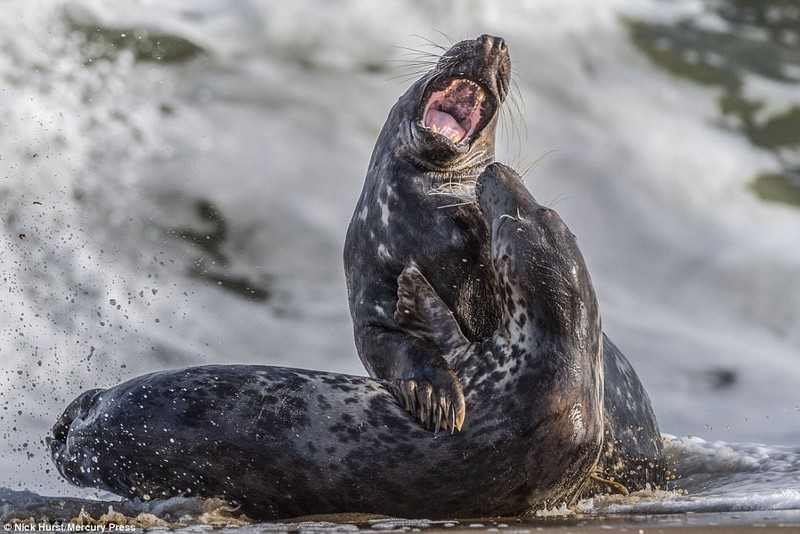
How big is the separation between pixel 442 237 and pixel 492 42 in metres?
1.46

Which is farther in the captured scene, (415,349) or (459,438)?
(415,349)

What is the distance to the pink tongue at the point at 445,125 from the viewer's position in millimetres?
7602

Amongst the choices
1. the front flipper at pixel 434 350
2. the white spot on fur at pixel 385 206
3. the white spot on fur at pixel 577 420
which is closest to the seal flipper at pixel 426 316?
the front flipper at pixel 434 350

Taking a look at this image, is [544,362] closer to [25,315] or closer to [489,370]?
[489,370]

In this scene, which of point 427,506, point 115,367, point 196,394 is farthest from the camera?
point 115,367

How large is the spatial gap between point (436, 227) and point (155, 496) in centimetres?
212

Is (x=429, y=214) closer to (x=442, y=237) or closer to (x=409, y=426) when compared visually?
(x=442, y=237)

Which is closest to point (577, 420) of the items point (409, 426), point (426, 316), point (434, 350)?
point (409, 426)

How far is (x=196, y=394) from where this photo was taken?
5957 mm

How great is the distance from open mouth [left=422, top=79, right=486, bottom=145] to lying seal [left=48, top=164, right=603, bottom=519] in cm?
149

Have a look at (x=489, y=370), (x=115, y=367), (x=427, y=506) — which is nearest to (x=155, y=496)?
(x=427, y=506)

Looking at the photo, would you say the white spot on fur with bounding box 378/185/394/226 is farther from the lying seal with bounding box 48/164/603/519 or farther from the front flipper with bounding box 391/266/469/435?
the lying seal with bounding box 48/164/603/519

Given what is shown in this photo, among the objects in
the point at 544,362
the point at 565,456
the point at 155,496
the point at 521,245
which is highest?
the point at 521,245

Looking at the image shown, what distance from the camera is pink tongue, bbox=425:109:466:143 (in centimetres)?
760
